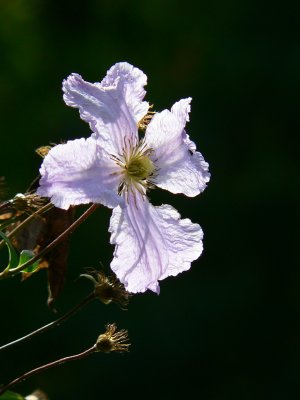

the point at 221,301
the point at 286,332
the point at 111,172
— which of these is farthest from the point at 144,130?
the point at 286,332

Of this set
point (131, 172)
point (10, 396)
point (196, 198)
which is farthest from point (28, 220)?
point (196, 198)

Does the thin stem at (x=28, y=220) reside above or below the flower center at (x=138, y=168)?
below

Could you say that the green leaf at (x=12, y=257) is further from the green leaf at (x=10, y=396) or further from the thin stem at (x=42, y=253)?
the green leaf at (x=10, y=396)

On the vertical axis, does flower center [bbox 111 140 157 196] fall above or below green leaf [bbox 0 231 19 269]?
above

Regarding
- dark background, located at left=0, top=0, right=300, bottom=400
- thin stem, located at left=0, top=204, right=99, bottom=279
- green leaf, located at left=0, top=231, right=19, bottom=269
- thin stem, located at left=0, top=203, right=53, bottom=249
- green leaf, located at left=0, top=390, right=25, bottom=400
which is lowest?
green leaf, located at left=0, top=390, right=25, bottom=400

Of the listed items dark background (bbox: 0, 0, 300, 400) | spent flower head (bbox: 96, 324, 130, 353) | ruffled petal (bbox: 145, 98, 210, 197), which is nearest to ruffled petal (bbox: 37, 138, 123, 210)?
ruffled petal (bbox: 145, 98, 210, 197)

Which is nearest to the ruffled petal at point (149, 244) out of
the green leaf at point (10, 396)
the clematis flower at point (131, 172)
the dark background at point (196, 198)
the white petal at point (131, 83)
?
the clematis flower at point (131, 172)

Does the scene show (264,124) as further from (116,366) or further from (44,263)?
(44,263)

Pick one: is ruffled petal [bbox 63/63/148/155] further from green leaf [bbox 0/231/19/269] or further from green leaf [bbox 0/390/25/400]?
green leaf [bbox 0/390/25/400]
